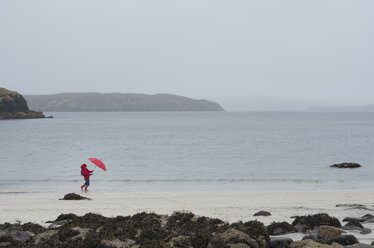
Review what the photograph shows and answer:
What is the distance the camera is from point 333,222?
1084cm

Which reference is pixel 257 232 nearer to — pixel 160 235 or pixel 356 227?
pixel 160 235

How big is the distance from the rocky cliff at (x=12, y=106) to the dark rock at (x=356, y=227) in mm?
152268

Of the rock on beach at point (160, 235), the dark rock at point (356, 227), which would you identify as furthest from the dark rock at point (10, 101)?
the dark rock at point (356, 227)

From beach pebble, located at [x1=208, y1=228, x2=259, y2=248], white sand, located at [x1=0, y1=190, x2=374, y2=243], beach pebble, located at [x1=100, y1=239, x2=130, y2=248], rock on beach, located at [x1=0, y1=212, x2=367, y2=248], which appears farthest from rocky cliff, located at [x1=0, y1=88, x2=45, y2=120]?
beach pebble, located at [x1=208, y1=228, x2=259, y2=248]

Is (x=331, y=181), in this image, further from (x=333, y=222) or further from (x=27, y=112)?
(x=27, y=112)

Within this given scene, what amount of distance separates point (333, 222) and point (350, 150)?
136 ft

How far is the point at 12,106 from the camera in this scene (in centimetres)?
15475

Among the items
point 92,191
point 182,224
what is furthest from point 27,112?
point 182,224

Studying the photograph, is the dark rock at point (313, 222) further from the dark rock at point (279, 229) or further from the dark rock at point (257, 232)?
the dark rock at point (257, 232)

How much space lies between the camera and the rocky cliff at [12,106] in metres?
148

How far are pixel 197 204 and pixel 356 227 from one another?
22.0 ft

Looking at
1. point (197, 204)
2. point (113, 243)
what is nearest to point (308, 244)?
point (113, 243)

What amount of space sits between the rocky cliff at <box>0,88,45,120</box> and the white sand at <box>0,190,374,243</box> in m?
142

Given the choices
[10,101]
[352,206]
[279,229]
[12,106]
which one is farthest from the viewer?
[12,106]
